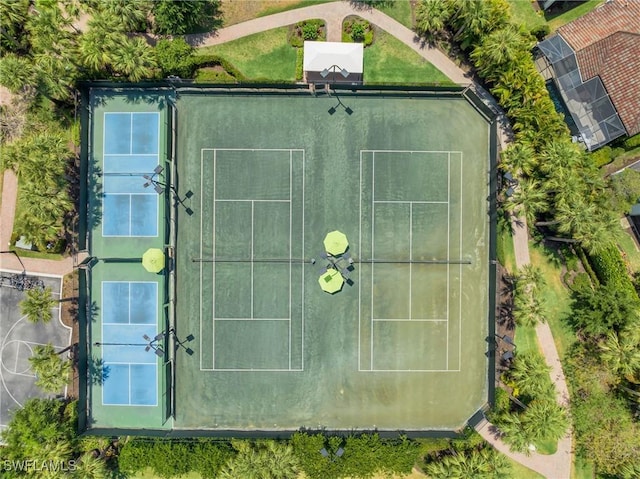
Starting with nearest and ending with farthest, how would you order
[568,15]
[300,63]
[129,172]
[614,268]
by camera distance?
[614,268]
[129,172]
[300,63]
[568,15]

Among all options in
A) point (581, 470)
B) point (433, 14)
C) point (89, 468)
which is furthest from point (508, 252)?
point (89, 468)

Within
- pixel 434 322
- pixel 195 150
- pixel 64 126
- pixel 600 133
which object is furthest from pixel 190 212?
pixel 600 133

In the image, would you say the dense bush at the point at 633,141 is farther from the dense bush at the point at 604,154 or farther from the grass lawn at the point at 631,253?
the grass lawn at the point at 631,253

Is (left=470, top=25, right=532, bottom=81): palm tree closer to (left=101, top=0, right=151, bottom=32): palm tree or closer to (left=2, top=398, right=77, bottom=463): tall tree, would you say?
(left=101, top=0, right=151, bottom=32): palm tree

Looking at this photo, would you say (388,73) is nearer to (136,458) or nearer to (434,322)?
(434,322)

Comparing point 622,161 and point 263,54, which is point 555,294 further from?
point 263,54

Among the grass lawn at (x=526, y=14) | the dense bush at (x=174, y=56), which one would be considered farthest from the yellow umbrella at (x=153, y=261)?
the grass lawn at (x=526, y=14)
